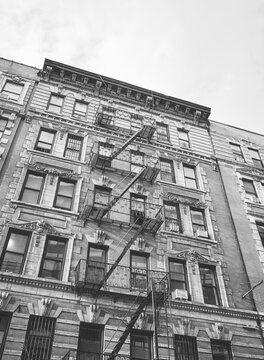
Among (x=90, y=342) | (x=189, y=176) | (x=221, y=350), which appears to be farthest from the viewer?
(x=189, y=176)

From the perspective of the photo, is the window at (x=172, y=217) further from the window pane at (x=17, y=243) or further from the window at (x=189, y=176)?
the window pane at (x=17, y=243)

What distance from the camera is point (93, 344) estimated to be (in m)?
13.5

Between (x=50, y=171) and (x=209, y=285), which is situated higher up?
(x=50, y=171)

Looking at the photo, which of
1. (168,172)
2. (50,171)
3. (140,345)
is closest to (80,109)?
(50,171)

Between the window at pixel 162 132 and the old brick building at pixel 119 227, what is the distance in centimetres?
9

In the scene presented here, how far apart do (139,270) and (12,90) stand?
14515 mm

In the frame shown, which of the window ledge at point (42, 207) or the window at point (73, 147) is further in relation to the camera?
the window at point (73, 147)

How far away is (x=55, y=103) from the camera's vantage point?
23.4 meters

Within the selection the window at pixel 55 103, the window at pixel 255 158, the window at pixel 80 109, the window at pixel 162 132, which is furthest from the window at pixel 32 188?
the window at pixel 255 158

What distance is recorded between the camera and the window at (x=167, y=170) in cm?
2170

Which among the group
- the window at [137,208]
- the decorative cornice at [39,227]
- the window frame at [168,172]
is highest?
the window frame at [168,172]

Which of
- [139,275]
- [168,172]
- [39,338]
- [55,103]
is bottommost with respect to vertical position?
[39,338]

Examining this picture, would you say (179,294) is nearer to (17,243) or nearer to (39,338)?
(39,338)

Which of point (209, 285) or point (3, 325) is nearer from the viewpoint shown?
point (3, 325)
